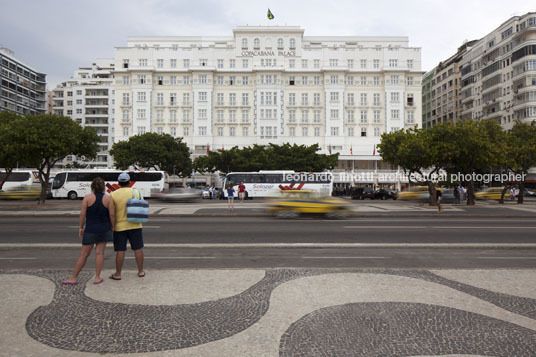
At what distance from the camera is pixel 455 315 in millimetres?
4555

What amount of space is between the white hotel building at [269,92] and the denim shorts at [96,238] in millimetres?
66948

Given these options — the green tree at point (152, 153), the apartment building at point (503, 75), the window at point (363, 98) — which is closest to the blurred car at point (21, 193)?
the green tree at point (152, 153)

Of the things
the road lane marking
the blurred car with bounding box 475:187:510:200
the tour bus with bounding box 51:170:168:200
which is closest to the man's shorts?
the road lane marking

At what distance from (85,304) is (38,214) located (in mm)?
16822

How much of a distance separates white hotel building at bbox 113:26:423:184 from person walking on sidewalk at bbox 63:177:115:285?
66.9 meters

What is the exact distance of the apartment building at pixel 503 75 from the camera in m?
59.5

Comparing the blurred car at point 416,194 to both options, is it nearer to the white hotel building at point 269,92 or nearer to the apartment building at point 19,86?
the white hotel building at point 269,92

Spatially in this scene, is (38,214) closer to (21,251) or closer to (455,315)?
(21,251)

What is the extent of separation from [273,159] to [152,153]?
1858 centimetres

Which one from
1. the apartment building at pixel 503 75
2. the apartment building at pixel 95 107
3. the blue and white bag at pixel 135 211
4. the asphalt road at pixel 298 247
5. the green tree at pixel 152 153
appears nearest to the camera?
the blue and white bag at pixel 135 211

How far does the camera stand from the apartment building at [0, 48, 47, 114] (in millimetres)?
78938

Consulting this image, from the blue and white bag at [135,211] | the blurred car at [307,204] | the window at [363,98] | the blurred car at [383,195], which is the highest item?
the window at [363,98]

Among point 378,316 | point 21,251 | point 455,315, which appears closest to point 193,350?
point 378,316

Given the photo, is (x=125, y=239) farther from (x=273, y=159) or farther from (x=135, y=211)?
(x=273, y=159)
